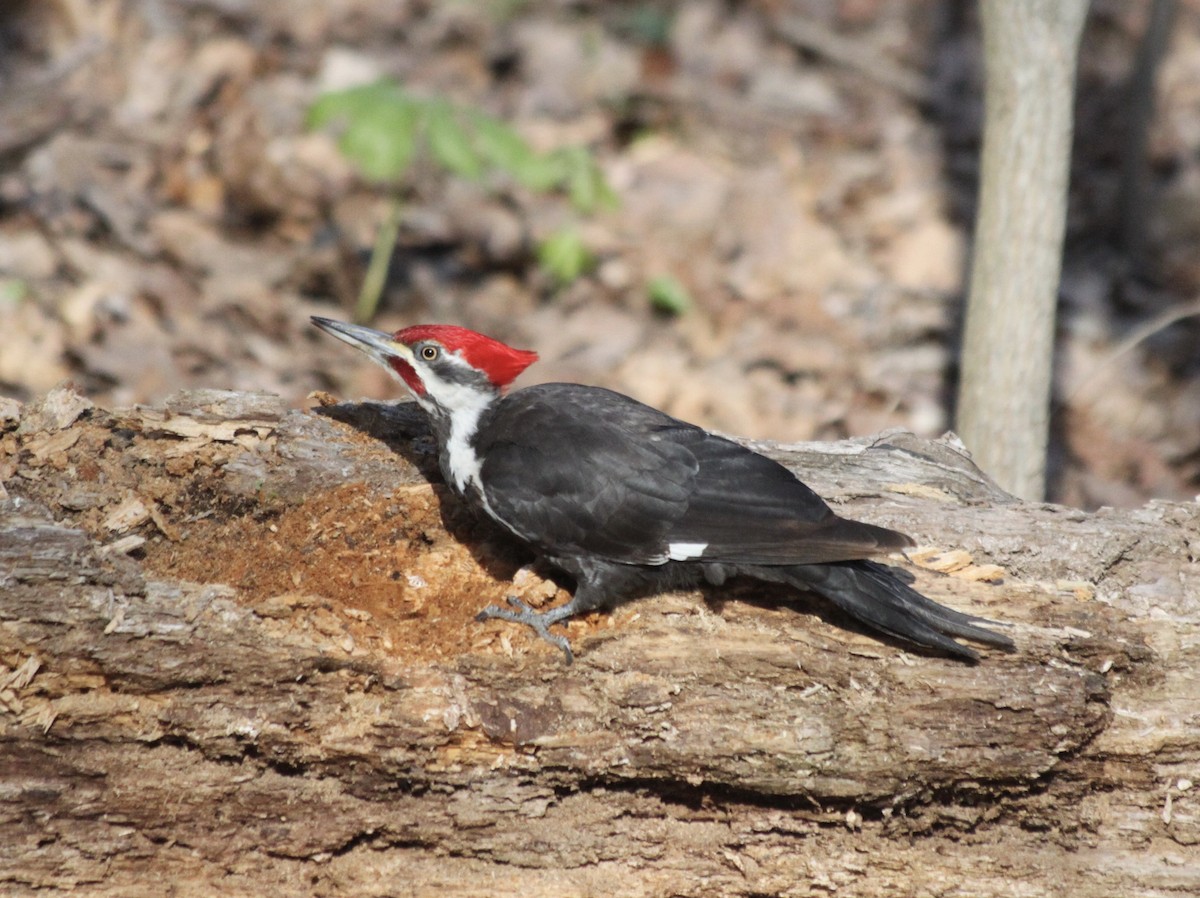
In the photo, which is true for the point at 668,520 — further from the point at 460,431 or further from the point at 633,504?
the point at 460,431

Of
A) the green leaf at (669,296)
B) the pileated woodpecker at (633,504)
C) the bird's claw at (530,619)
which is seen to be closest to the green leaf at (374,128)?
the green leaf at (669,296)

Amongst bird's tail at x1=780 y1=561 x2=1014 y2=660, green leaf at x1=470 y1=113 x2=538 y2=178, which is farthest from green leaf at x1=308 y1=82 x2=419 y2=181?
bird's tail at x1=780 y1=561 x2=1014 y2=660

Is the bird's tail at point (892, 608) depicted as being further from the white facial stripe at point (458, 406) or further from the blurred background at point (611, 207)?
the blurred background at point (611, 207)

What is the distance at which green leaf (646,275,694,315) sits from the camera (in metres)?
6.88

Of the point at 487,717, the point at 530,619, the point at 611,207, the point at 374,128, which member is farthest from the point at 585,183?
the point at 487,717

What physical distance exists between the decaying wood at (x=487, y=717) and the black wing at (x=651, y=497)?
0.64 ft

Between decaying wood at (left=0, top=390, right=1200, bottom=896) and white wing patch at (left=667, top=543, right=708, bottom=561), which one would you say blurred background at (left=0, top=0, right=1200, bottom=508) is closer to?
decaying wood at (left=0, top=390, right=1200, bottom=896)

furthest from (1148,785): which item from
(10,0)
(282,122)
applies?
(10,0)

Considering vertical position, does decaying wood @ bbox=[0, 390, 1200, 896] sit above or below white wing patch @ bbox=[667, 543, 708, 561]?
below

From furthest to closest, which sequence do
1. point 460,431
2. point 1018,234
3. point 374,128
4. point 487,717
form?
point 374,128, point 1018,234, point 460,431, point 487,717

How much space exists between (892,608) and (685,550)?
0.58 meters

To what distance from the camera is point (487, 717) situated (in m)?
2.93

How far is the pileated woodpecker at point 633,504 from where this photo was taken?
10.2ft

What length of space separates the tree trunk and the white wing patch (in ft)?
6.59
